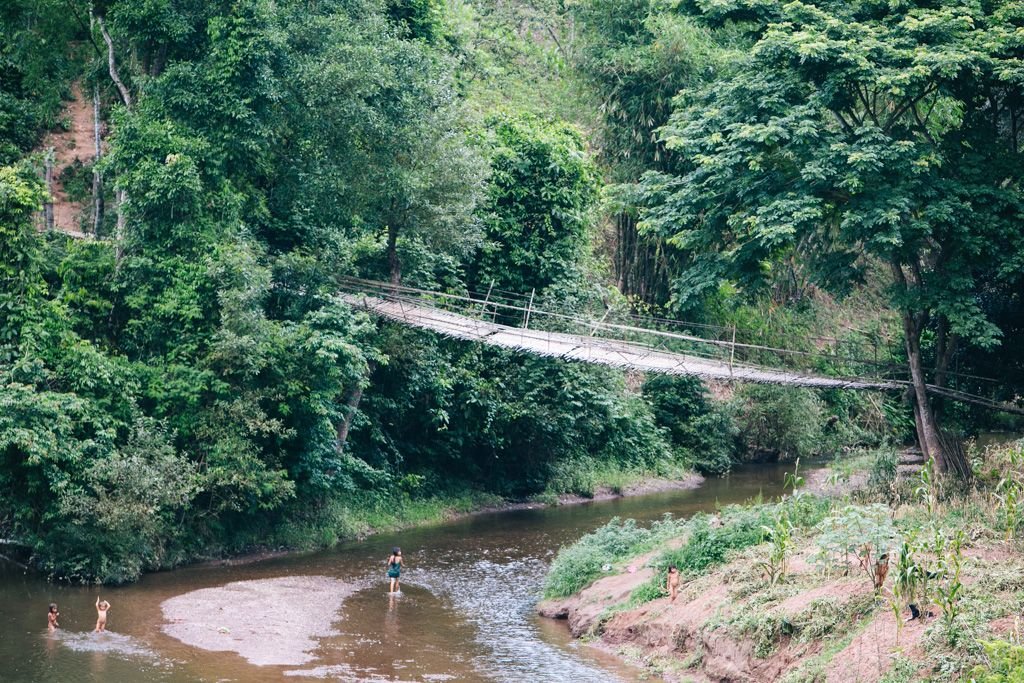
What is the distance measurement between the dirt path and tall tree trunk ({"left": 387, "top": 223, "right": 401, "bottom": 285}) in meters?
10.5

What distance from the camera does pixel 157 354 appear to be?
2162 centimetres

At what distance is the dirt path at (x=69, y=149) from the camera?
32.4 meters

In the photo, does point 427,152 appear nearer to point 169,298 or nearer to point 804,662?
point 169,298

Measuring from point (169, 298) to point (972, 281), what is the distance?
554 inches

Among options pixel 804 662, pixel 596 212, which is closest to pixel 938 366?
pixel 804 662

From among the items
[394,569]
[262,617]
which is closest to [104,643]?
[262,617]

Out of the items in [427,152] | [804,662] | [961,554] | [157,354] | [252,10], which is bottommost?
[804,662]

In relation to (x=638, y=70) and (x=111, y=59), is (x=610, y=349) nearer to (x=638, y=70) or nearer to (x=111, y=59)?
(x=111, y=59)

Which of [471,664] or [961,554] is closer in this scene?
[961,554]

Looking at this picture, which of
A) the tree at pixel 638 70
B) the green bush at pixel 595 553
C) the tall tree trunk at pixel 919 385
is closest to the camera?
the green bush at pixel 595 553

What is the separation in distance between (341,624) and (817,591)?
704 centimetres

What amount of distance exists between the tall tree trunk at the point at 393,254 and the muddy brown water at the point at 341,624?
5.57m

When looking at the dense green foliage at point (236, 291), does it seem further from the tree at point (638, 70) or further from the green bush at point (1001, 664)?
the green bush at point (1001, 664)

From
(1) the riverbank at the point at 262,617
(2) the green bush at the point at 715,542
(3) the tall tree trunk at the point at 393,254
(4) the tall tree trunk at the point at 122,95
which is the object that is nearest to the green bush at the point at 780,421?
(3) the tall tree trunk at the point at 393,254
